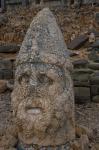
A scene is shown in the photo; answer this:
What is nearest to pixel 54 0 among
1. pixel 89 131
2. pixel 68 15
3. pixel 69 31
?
pixel 68 15

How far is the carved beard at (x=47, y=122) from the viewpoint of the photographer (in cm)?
432

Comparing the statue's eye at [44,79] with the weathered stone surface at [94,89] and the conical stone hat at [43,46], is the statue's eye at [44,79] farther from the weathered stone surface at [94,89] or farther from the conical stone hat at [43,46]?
the weathered stone surface at [94,89]

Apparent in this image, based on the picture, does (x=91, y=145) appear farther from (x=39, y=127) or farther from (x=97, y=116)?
(x=97, y=116)

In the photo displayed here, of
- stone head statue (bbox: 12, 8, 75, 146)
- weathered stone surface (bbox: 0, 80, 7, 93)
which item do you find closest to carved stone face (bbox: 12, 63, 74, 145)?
stone head statue (bbox: 12, 8, 75, 146)

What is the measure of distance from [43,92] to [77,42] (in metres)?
6.50

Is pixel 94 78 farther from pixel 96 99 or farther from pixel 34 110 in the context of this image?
pixel 34 110

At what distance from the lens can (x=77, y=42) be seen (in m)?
10.7

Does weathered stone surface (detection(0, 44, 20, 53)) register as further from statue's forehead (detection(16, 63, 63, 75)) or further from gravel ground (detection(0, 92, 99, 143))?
statue's forehead (detection(16, 63, 63, 75))

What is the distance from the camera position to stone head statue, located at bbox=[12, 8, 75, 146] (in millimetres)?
4348

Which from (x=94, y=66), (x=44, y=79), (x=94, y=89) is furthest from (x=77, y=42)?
(x=44, y=79)

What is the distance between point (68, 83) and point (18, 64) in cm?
63

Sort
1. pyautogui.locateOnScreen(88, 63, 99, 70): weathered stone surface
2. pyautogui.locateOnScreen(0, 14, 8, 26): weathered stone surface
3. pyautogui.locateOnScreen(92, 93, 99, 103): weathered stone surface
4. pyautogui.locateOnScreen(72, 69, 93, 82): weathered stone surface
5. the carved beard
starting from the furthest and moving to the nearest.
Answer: pyautogui.locateOnScreen(0, 14, 8, 26): weathered stone surface → pyautogui.locateOnScreen(88, 63, 99, 70): weathered stone surface → pyautogui.locateOnScreen(72, 69, 93, 82): weathered stone surface → pyautogui.locateOnScreen(92, 93, 99, 103): weathered stone surface → the carved beard

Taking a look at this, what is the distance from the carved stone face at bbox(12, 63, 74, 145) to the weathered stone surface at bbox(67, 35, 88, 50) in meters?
6.19

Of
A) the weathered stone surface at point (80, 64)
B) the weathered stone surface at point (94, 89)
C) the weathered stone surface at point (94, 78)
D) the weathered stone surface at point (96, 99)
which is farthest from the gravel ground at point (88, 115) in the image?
the weathered stone surface at point (80, 64)
